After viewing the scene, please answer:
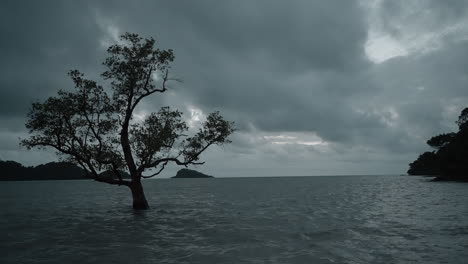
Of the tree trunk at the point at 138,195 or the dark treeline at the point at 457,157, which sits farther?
the dark treeline at the point at 457,157

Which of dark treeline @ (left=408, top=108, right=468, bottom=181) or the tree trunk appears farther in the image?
dark treeline @ (left=408, top=108, right=468, bottom=181)

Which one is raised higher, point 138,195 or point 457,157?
point 457,157

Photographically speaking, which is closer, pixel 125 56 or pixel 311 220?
pixel 311 220

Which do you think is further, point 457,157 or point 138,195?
point 457,157

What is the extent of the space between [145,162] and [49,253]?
53.6ft

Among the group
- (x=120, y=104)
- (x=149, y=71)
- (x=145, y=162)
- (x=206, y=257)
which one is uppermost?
(x=149, y=71)

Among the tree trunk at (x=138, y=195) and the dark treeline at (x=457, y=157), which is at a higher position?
the dark treeline at (x=457, y=157)


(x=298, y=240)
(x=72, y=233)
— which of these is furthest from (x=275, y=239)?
(x=72, y=233)

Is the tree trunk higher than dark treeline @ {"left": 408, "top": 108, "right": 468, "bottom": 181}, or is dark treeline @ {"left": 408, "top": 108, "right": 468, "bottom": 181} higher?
dark treeline @ {"left": 408, "top": 108, "right": 468, "bottom": 181}

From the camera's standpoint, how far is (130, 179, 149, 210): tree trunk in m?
32.7

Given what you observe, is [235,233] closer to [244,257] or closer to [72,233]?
[244,257]

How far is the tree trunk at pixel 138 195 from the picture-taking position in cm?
3266

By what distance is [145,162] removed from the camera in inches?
1256

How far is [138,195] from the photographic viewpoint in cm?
3397
